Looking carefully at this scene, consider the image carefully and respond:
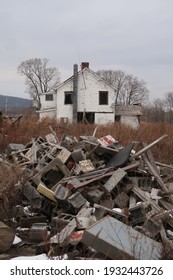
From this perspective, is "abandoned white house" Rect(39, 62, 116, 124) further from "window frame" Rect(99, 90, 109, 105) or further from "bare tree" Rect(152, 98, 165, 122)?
"bare tree" Rect(152, 98, 165, 122)

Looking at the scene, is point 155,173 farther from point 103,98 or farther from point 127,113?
point 127,113

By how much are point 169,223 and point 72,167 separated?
3.00 meters

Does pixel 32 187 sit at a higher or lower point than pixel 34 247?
higher

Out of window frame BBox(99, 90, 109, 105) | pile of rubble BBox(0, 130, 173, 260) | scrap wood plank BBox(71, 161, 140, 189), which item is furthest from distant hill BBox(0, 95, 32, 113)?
scrap wood plank BBox(71, 161, 140, 189)

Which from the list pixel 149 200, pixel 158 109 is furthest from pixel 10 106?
pixel 158 109

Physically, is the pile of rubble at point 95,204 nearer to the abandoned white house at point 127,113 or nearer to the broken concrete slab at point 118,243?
the broken concrete slab at point 118,243

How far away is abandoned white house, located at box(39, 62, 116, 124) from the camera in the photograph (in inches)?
1512

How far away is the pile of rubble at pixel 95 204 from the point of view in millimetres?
5000

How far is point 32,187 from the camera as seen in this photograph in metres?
7.63

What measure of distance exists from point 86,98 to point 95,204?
32160 mm

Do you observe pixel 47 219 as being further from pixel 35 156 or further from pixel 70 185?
pixel 35 156

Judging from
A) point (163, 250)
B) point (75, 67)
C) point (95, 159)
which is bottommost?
point (163, 250)

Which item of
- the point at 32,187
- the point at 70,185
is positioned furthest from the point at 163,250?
the point at 32,187

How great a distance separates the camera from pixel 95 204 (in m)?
6.74
